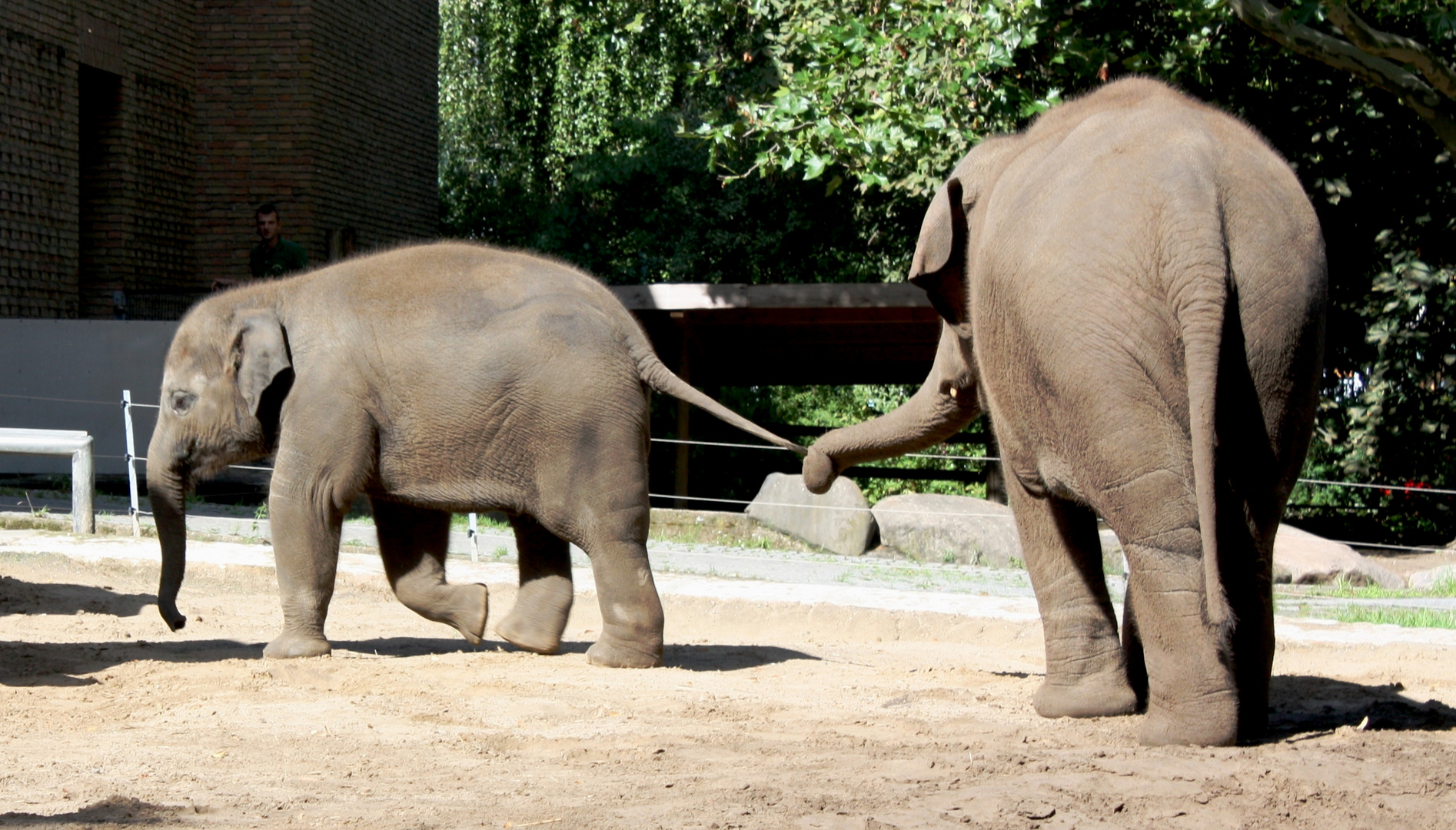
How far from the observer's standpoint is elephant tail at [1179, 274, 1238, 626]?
3.82 m

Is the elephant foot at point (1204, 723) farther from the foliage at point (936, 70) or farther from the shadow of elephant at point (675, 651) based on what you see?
the foliage at point (936, 70)

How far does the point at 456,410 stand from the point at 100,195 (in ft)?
41.5

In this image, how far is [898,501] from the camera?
42.7 feet

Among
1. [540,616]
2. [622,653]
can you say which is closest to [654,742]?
[622,653]

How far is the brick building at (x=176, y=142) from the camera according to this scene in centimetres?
1548

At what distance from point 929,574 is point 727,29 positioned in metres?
12.1

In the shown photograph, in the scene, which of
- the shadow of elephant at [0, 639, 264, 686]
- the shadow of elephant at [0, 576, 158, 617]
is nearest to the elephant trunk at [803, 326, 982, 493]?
the shadow of elephant at [0, 639, 264, 686]

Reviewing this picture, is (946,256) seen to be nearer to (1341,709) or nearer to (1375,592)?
(1341,709)

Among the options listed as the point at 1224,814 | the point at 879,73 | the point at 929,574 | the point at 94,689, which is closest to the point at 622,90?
the point at 879,73

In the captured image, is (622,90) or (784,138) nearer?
(784,138)

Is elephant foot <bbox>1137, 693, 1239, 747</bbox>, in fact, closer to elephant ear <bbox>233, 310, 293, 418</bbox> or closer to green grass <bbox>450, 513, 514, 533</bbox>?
elephant ear <bbox>233, 310, 293, 418</bbox>

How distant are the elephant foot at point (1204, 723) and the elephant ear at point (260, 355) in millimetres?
3912

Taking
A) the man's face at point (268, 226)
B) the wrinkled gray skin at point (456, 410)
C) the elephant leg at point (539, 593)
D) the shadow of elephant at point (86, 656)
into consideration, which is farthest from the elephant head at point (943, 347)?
the man's face at point (268, 226)

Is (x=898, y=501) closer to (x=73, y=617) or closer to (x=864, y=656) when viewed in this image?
(x=864, y=656)
